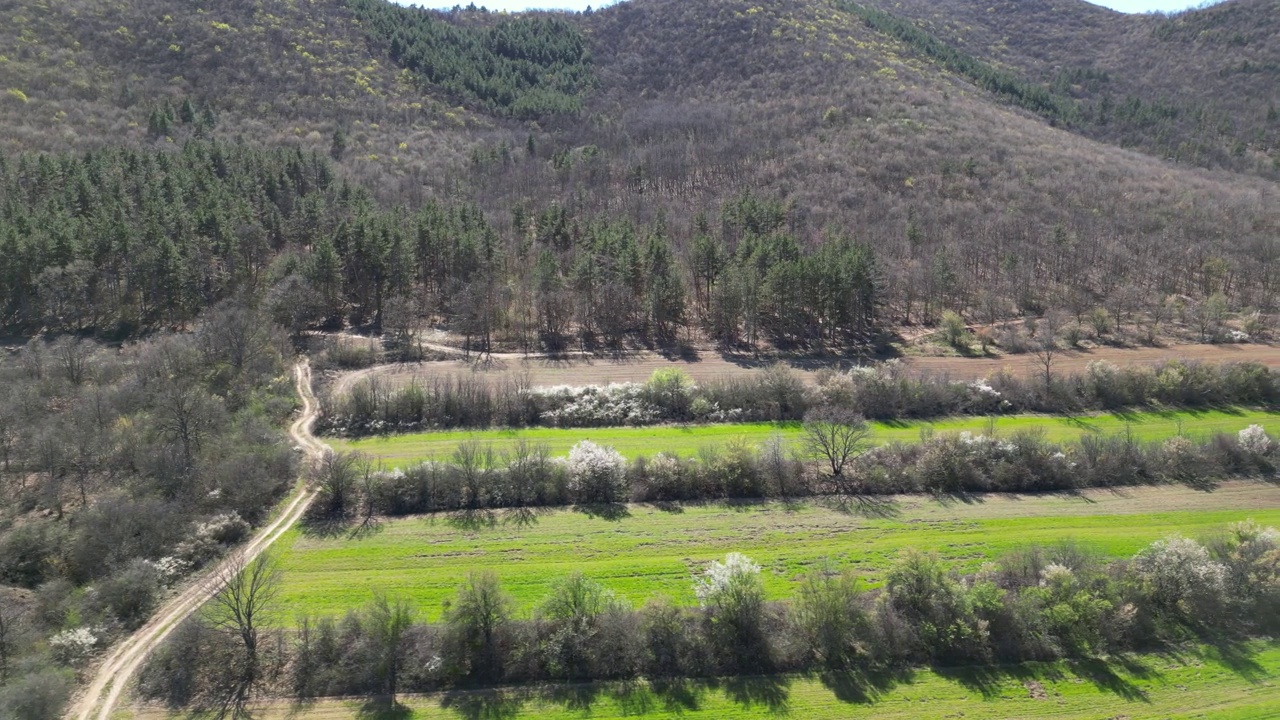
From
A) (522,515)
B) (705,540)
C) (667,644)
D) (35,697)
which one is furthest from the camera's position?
(522,515)

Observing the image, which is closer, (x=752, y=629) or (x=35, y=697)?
(x=35, y=697)

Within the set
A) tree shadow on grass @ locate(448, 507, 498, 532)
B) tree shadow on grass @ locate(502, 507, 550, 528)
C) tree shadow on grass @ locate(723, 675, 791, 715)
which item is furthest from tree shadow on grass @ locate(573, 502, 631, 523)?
tree shadow on grass @ locate(723, 675, 791, 715)

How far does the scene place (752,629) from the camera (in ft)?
129

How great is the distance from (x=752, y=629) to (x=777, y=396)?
33.1 meters

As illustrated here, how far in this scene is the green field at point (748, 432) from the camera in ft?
200

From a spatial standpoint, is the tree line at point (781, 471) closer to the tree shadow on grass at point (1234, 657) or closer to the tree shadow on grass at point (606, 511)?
the tree shadow on grass at point (606, 511)

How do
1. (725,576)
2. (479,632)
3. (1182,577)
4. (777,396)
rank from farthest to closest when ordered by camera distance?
(777,396)
(1182,577)
(725,576)
(479,632)

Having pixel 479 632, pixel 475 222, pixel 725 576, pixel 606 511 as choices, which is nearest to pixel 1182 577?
pixel 725 576

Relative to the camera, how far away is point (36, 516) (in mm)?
46812

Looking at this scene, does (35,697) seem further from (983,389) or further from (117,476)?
(983,389)

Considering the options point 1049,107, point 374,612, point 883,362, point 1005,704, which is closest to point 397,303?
point 374,612

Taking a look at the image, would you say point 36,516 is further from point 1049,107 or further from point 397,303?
point 1049,107

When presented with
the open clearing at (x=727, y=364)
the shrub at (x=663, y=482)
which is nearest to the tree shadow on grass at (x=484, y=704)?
the shrub at (x=663, y=482)

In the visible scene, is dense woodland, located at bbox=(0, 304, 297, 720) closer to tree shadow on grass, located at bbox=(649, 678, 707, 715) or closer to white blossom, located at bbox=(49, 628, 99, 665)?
white blossom, located at bbox=(49, 628, 99, 665)
